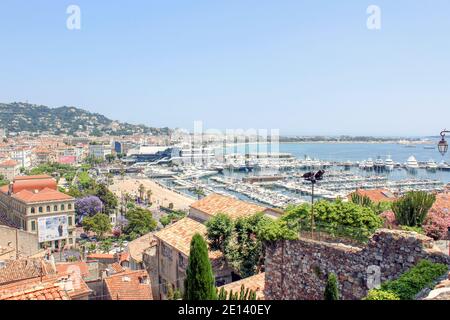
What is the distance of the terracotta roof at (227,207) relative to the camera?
55.2ft

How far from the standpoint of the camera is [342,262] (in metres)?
8.93

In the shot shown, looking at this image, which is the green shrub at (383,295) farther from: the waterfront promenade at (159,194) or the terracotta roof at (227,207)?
the waterfront promenade at (159,194)

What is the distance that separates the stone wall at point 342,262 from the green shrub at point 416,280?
1.08 feet

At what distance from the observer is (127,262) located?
79.4 feet

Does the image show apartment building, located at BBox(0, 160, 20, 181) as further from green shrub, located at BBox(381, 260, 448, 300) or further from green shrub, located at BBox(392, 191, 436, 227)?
green shrub, located at BBox(381, 260, 448, 300)

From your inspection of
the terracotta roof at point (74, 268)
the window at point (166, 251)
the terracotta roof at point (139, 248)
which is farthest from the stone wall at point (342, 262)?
the terracotta roof at point (139, 248)

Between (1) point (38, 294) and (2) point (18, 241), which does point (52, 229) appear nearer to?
(2) point (18, 241)

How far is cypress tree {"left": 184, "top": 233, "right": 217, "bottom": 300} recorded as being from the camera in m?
7.65

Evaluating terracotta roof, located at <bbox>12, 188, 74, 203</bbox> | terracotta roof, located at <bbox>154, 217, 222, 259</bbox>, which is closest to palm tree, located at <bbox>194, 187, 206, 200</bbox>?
terracotta roof, located at <bbox>12, 188, 74, 203</bbox>

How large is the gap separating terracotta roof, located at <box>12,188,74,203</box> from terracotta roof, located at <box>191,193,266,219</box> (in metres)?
24.6

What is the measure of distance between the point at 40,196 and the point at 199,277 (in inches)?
1411

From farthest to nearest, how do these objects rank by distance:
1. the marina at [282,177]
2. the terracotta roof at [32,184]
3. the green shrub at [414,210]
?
the marina at [282,177], the terracotta roof at [32,184], the green shrub at [414,210]

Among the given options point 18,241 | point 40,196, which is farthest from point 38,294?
point 40,196

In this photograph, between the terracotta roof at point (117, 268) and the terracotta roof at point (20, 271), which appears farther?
the terracotta roof at point (117, 268)
